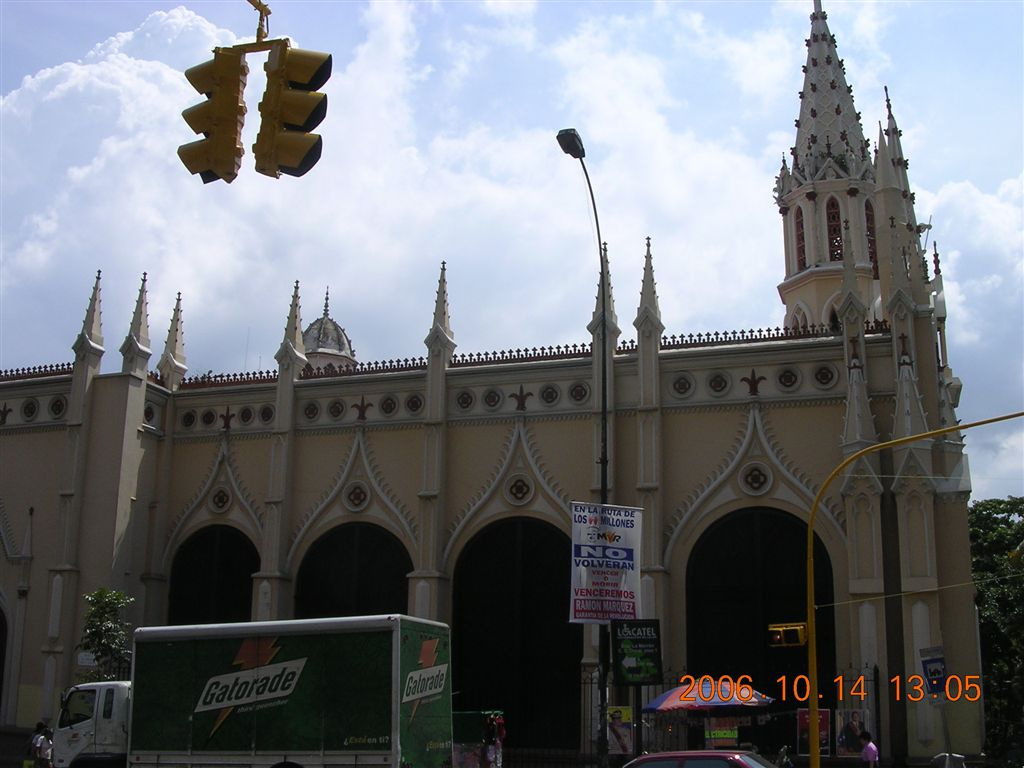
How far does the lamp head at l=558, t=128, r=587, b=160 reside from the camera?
71.4 feet

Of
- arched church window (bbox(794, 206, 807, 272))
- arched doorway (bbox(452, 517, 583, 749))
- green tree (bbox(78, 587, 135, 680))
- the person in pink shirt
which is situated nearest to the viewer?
the person in pink shirt

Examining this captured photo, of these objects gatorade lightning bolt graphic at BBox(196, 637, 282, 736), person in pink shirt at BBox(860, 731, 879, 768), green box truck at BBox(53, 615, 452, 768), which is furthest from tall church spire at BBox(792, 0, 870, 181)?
gatorade lightning bolt graphic at BBox(196, 637, 282, 736)

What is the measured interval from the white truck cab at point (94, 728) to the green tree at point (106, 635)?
6726mm

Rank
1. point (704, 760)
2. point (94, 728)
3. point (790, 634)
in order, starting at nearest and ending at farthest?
point (704, 760) < point (790, 634) < point (94, 728)

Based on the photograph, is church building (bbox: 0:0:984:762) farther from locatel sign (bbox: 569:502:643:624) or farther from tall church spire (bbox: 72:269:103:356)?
locatel sign (bbox: 569:502:643:624)

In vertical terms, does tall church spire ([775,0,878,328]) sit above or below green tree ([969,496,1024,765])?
above

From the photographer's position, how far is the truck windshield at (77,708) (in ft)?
78.2

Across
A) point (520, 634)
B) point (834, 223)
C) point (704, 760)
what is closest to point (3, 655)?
point (520, 634)

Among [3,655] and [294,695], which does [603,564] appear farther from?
[3,655]

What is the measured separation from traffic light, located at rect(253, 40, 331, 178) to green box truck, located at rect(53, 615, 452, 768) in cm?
993

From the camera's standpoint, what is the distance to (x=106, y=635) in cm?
3089

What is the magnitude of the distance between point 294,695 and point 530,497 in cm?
1260

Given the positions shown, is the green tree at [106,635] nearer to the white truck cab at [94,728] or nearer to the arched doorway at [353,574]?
the arched doorway at [353,574]
